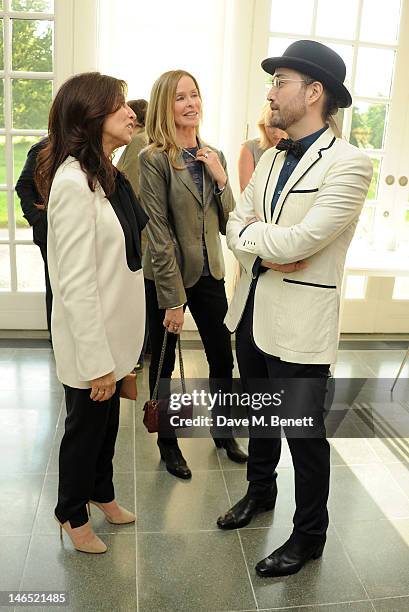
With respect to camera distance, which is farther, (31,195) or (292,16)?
(292,16)

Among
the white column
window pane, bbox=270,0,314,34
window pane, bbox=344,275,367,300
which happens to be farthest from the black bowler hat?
window pane, bbox=344,275,367,300

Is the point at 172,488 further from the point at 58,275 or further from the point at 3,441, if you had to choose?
the point at 58,275

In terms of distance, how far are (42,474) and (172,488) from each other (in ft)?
1.81

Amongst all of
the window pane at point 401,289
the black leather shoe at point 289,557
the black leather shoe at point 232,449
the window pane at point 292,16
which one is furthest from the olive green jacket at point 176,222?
the window pane at point 401,289

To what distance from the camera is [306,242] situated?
5.73 feet

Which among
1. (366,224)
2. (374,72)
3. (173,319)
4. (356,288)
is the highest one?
(374,72)

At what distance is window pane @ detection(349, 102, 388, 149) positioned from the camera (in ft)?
13.5

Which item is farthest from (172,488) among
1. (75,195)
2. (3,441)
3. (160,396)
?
(75,195)

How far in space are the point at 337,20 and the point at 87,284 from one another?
3144 millimetres

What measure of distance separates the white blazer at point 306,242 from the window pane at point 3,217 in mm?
2464

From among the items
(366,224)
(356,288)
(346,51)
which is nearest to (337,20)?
(346,51)

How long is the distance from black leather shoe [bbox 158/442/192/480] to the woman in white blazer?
0.68 metres

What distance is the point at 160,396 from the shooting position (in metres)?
2.64

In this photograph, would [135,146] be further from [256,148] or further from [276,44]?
[276,44]
